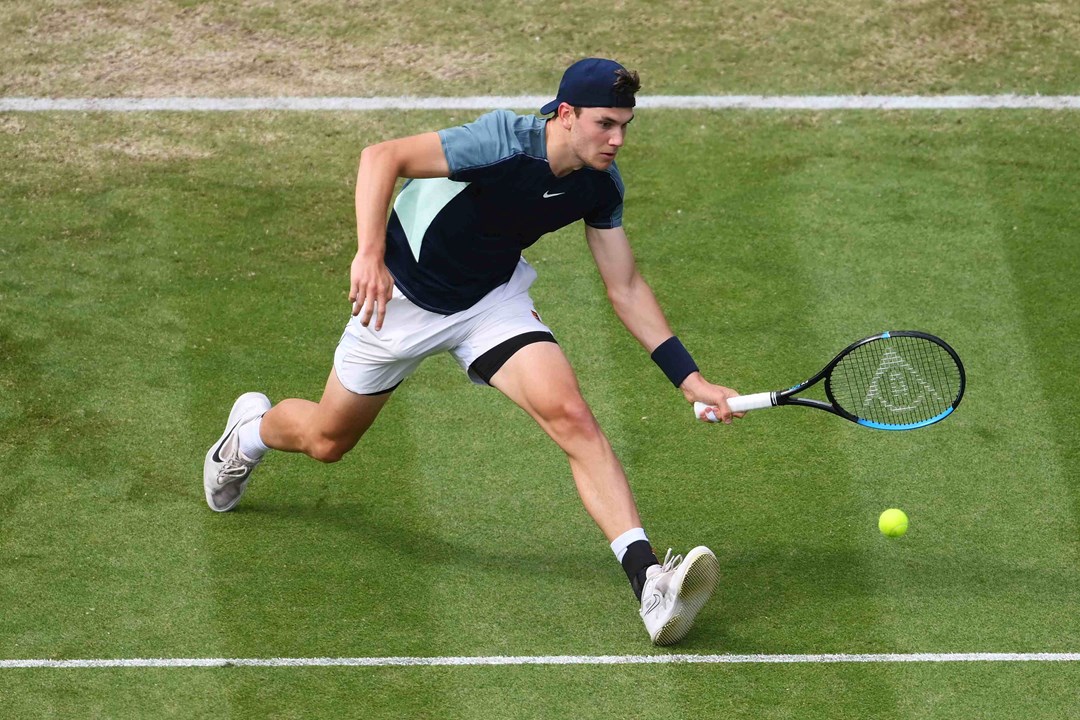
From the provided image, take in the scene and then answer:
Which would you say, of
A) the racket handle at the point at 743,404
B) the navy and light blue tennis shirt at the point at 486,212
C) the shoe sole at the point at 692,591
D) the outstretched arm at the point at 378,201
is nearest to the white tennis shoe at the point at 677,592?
the shoe sole at the point at 692,591

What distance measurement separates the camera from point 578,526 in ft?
22.7

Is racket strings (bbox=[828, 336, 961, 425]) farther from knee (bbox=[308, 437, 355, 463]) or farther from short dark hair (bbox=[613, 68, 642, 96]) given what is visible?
knee (bbox=[308, 437, 355, 463])

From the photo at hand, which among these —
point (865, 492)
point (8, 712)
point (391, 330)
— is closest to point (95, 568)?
point (8, 712)

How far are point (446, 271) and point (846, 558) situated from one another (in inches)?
84.2

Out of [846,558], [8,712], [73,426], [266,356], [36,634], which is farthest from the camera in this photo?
[266,356]

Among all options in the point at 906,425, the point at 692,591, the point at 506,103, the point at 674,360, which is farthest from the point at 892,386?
the point at 506,103

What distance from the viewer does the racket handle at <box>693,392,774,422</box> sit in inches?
235

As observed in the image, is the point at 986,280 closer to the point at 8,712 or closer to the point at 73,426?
the point at 73,426

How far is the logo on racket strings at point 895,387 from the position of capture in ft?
21.2

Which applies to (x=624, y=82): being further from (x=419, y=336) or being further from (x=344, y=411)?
(x=344, y=411)

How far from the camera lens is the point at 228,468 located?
6.78 m

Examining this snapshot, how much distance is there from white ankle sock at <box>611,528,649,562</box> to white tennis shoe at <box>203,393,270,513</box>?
1756 mm

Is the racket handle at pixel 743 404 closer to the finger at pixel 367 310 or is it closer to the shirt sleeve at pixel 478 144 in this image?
the shirt sleeve at pixel 478 144

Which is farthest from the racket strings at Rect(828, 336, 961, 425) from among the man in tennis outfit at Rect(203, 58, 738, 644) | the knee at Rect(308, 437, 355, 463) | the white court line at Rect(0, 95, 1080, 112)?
the white court line at Rect(0, 95, 1080, 112)
